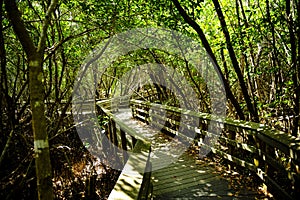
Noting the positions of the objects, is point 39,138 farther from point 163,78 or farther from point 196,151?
point 163,78

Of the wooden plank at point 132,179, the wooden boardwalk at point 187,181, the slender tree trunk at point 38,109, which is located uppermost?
the slender tree trunk at point 38,109

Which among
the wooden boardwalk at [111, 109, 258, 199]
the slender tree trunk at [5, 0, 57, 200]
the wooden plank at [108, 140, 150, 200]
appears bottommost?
the wooden boardwalk at [111, 109, 258, 199]

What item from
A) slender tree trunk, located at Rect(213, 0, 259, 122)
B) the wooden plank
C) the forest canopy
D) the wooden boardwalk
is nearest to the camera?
the wooden plank

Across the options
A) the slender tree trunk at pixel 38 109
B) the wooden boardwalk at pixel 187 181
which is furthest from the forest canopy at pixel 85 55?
the wooden boardwalk at pixel 187 181

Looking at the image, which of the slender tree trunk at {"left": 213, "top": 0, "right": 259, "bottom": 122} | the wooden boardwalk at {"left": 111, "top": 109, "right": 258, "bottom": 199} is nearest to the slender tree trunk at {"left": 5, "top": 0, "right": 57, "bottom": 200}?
the wooden boardwalk at {"left": 111, "top": 109, "right": 258, "bottom": 199}

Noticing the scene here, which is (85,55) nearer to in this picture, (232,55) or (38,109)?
(232,55)

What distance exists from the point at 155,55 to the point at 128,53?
3.52ft

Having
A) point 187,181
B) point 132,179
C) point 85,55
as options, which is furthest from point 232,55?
point 85,55

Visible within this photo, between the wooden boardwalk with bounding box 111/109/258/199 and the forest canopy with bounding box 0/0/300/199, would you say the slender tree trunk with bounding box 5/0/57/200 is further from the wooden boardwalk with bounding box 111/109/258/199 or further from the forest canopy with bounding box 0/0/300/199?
the wooden boardwalk with bounding box 111/109/258/199

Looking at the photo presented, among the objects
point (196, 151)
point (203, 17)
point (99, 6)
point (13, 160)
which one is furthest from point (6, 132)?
point (203, 17)

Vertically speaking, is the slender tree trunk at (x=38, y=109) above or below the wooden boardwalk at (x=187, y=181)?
above

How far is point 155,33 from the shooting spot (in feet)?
26.5

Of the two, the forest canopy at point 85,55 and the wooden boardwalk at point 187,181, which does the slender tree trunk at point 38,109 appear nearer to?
the forest canopy at point 85,55

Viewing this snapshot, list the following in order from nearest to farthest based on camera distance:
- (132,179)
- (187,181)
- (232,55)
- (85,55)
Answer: (132,179), (187,181), (232,55), (85,55)
